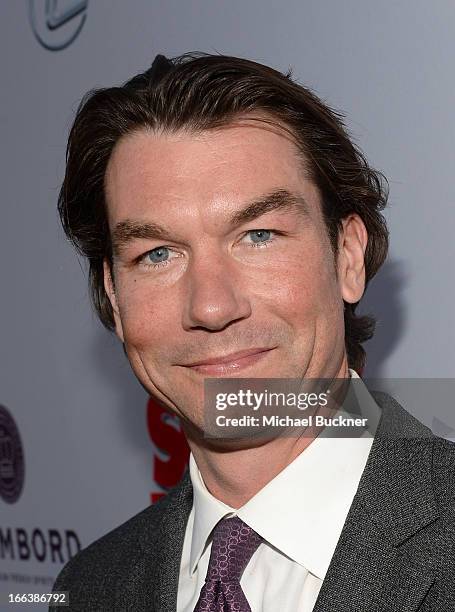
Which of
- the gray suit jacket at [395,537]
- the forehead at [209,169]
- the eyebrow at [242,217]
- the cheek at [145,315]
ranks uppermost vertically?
the forehead at [209,169]

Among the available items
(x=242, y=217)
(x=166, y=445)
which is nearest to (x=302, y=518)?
(x=242, y=217)

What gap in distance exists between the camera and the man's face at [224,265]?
1.57 meters

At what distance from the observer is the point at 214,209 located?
157 centimetres

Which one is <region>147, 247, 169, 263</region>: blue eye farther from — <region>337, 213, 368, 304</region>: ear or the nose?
<region>337, 213, 368, 304</region>: ear

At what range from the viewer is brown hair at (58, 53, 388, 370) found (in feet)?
5.48

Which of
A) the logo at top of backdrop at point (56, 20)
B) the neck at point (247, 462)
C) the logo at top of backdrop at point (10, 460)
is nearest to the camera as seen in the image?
the neck at point (247, 462)

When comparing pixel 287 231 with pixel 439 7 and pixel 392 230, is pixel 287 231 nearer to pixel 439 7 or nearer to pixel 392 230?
pixel 392 230

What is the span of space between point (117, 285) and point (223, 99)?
0.36 metres

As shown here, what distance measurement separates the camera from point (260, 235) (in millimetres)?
1600

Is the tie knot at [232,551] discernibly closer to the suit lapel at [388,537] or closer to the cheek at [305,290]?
the suit lapel at [388,537]

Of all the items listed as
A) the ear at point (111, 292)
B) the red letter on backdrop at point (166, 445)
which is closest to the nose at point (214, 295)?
the ear at point (111, 292)

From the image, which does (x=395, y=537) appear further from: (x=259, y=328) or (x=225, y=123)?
(x=225, y=123)

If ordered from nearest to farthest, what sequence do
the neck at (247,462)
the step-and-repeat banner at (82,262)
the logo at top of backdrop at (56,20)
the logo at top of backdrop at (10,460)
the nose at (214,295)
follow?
the nose at (214,295) < the neck at (247,462) < the step-and-repeat banner at (82,262) < the logo at top of backdrop at (56,20) < the logo at top of backdrop at (10,460)

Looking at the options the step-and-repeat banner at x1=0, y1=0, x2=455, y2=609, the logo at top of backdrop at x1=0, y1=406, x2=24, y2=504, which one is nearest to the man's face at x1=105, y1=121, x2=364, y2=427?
the step-and-repeat banner at x1=0, y1=0, x2=455, y2=609
